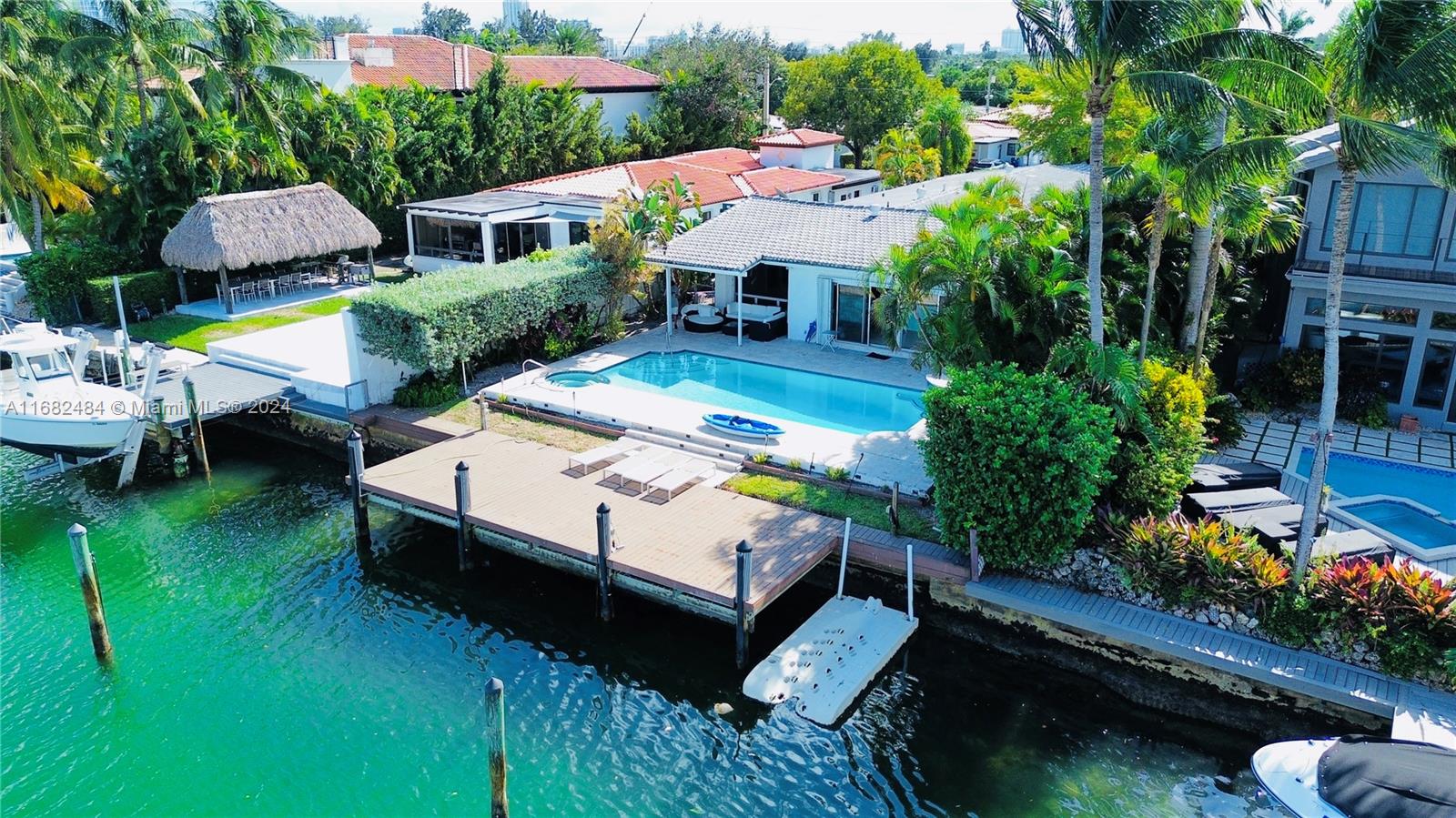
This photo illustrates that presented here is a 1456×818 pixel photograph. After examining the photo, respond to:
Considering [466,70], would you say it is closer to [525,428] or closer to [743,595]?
[525,428]

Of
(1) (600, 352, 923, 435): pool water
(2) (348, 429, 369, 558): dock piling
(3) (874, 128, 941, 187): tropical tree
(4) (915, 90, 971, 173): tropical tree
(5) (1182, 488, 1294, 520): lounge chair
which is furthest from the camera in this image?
(4) (915, 90, 971, 173): tropical tree

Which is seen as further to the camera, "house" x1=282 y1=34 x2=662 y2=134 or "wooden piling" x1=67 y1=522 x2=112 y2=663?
"house" x1=282 y1=34 x2=662 y2=134

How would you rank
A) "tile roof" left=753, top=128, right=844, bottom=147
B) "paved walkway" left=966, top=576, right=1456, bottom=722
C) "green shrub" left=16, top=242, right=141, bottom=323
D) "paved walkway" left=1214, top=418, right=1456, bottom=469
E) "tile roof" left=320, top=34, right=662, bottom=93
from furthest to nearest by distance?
"tile roof" left=320, top=34, right=662, bottom=93 → "tile roof" left=753, top=128, right=844, bottom=147 → "green shrub" left=16, top=242, right=141, bottom=323 → "paved walkway" left=1214, top=418, right=1456, bottom=469 → "paved walkway" left=966, top=576, right=1456, bottom=722

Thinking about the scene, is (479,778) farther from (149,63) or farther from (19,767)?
(149,63)

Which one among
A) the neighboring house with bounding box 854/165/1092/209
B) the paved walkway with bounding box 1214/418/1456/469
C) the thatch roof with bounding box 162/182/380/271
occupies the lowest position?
the paved walkway with bounding box 1214/418/1456/469

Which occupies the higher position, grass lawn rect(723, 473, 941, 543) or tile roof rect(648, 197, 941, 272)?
tile roof rect(648, 197, 941, 272)

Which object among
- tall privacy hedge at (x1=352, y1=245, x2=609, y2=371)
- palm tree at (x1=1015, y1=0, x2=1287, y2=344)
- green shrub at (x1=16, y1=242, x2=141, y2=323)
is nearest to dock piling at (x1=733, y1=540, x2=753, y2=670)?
palm tree at (x1=1015, y1=0, x2=1287, y2=344)

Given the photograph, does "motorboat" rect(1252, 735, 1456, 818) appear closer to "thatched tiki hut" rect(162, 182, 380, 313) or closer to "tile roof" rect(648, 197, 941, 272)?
"tile roof" rect(648, 197, 941, 272)
